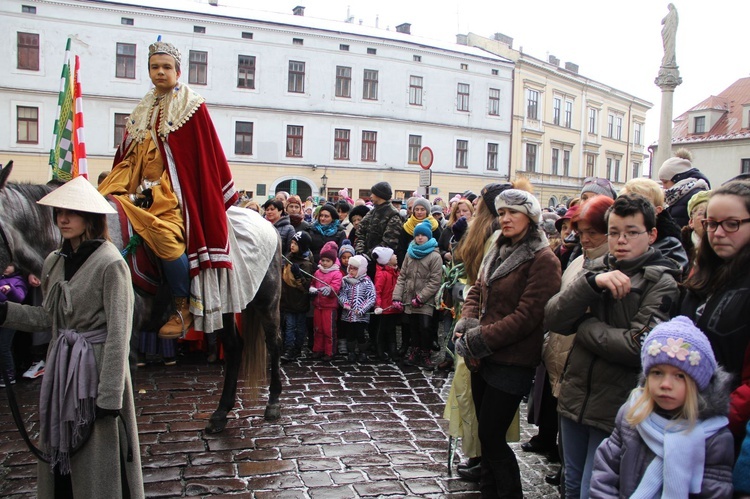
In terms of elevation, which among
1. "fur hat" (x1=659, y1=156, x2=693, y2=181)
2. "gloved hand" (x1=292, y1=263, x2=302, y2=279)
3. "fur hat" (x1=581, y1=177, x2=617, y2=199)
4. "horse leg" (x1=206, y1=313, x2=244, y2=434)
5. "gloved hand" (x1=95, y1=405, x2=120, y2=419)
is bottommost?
"horse leg" (x1=206, y1=313, x2=244, y2=434)

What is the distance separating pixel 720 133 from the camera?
41625 millimetres

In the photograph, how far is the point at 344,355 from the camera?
325 inches

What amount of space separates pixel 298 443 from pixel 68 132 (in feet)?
12.6

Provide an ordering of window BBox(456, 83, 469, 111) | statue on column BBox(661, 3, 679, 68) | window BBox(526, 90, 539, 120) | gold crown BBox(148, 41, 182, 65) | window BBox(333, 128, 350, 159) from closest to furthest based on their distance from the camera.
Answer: gold crown BBox(148, 41, 182, 65)
statue on column BBox(661, 3, 679, 68)
window BBox(333, 128, 350, 159)
window BBox(456, 83, 469, 111)
window BBox(526, 90, 539, 120)

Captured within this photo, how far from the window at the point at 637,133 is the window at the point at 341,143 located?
101ft

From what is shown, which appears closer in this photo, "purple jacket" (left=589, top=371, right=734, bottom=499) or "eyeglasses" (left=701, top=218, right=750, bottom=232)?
"purple jacket" (left=589, top=371, right=734, bottom=499)

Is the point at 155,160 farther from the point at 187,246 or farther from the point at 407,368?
the point at 407,368

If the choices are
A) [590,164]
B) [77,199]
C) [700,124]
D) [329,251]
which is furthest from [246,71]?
[700,124]

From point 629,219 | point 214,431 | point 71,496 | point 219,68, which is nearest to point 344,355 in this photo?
point 214,431

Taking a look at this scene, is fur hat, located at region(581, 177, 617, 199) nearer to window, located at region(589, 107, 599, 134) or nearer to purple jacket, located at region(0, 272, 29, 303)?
purple jacket, located at region(0, 272, 29, 303)

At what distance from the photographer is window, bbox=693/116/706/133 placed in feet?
142

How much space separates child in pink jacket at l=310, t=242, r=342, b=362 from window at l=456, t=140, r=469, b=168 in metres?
30.1

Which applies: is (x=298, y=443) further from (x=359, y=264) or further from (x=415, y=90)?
(x=415, y=90)

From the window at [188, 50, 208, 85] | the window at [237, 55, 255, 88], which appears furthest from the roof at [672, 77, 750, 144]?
the window at [188, 50, 208, 85]
